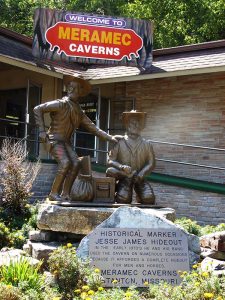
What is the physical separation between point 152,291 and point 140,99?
11.6 meters

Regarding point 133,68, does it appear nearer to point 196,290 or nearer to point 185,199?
point 185,199

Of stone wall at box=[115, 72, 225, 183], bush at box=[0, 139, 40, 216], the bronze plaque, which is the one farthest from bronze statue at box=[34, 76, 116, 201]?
stone wall at box=[115, 72, 225, 183]

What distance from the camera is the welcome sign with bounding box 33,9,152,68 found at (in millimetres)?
15492

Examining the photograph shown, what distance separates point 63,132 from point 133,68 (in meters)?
8.56

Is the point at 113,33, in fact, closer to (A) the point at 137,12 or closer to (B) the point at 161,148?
(B) the point at 161,148

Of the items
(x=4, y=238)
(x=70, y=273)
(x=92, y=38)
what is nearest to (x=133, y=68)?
(x=92, y=38)

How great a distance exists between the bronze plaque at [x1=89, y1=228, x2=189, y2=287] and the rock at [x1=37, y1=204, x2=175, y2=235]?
62 centimetres

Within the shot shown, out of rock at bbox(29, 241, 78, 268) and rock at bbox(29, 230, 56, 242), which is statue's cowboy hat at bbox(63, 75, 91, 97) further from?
rock at bbox(29, 241, 78, 268)

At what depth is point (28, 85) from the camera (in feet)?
52.6

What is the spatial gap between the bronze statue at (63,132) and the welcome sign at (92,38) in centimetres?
807

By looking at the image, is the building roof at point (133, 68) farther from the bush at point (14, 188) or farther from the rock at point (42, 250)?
the rock at point (42, 250)

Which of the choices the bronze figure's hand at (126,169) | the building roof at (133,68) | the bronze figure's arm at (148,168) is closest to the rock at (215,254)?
the bronze figure's arm at (148,168)

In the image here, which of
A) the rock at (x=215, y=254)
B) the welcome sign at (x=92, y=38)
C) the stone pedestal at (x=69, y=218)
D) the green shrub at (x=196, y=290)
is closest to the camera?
the green shrub at (x=196, y=290)

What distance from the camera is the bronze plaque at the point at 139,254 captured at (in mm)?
5844
